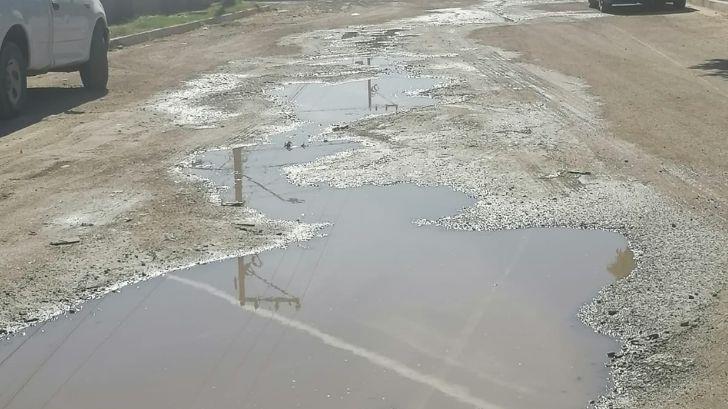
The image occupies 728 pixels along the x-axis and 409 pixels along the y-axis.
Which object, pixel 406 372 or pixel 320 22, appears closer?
pixel 406 372

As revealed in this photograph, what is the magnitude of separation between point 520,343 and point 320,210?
321 centimetres

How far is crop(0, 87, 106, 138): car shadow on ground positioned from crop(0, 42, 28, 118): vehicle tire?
17cm

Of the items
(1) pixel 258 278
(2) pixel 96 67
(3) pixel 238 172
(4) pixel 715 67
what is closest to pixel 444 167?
(3) pixel 238 172

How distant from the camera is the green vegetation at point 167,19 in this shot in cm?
2760

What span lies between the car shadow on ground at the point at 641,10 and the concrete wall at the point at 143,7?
14.5 m

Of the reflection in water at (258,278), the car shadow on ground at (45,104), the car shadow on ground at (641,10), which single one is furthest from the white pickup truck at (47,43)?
the car shadow on ground at (641,10)

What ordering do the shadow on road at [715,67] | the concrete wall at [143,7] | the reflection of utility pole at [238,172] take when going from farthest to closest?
1. the concrete wall at [143,7]
2. the shadow on road at [715,67]
3. the reflection of utility pole at [238,172]

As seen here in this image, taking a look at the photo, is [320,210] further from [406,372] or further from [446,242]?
[406,372]

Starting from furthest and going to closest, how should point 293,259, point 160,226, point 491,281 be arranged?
point 160,226 → point 293,259 → point 491,281

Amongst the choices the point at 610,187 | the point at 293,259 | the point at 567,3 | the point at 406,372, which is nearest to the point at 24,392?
the point at 406,372

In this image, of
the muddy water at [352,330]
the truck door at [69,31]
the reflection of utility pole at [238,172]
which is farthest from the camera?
the truck door at [69,31]

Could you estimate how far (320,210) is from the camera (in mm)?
8844

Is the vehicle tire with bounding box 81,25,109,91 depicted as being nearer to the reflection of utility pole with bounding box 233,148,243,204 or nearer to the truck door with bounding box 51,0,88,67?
the truck door with bounding box 51,0,88,67

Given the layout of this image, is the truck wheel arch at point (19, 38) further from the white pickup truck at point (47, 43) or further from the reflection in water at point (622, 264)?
the reflection in water at point (622, 264)
